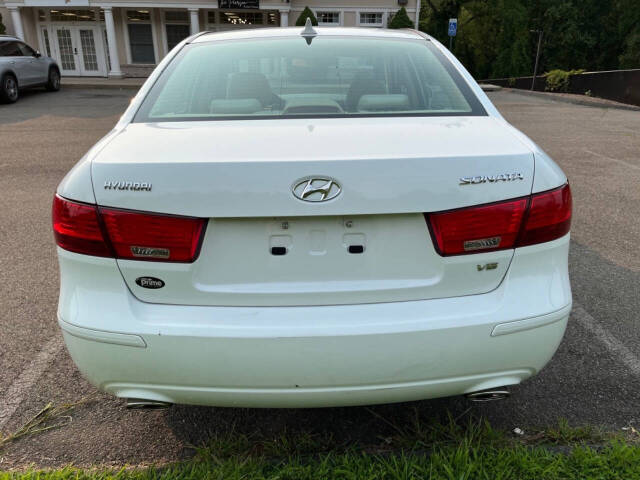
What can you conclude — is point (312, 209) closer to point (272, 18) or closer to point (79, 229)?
point (79, 229)

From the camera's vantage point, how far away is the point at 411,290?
1746 mm

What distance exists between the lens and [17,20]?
23.7m

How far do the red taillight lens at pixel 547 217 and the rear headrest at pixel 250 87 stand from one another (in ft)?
4.17

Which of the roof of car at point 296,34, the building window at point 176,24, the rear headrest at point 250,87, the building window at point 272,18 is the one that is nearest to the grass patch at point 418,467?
the rear headrest at point 250,87

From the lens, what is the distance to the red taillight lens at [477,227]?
1694mm

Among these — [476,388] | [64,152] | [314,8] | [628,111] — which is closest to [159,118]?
[476,388]

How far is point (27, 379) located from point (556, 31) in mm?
39624

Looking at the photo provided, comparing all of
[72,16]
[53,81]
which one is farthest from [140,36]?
[53,81]

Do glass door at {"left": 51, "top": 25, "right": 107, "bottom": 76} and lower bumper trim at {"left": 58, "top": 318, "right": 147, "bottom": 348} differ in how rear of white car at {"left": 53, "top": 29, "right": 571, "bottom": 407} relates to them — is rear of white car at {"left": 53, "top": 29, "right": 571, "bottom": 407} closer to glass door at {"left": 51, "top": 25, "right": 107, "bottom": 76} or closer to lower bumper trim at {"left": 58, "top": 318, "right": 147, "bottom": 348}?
lower bumper trim at {"left": 58, "top": 318, "right": 147, "bottom": 348}

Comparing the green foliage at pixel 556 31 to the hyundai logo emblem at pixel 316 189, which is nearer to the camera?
the hyundai logo emblem at pixel 316 189

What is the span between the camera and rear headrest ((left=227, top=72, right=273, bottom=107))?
8.11 ft

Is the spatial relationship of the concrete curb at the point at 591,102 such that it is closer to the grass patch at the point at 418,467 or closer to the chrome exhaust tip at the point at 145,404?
the grass patch at the point at 418,467

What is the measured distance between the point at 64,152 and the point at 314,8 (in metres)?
19.6

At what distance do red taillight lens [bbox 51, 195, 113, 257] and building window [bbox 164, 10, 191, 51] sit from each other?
1019 inches
